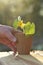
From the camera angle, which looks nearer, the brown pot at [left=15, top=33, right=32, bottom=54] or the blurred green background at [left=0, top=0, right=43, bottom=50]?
the brown pot at [left=15, top=33, right=32, bottom=54]

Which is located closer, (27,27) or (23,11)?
(27,27)

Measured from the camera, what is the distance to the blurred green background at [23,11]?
2.52 m

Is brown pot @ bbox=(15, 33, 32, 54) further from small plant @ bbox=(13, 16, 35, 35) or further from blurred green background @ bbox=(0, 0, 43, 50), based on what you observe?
blurred green background @ bbox=(0, 0, 43, 50)

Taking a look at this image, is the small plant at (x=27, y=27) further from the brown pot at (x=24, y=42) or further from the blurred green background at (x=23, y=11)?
the blurred green background at (x=23, y=11)

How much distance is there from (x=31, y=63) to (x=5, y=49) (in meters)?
1.97

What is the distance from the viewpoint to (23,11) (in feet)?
8.33

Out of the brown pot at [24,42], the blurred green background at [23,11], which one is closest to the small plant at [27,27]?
the brown pot at [24,42]

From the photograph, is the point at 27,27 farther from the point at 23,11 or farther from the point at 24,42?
the point at 23,11

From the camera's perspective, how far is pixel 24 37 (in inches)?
28.6

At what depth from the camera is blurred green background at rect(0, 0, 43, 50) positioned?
2.52m

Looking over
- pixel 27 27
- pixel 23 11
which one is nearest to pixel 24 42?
pixel 27 27

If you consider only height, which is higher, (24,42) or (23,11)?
(23,11)

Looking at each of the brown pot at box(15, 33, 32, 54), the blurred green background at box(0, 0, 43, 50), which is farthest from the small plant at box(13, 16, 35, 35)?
the blurred green background at box(0, 0, 43, 50)

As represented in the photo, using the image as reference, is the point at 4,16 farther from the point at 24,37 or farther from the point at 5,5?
the point at 24,37
